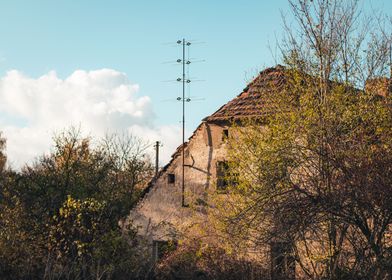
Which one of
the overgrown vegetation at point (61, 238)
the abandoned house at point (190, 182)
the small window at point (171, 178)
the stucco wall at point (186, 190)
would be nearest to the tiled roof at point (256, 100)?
the abandoned house at point (190, 182)

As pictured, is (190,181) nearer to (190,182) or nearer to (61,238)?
(190,182)

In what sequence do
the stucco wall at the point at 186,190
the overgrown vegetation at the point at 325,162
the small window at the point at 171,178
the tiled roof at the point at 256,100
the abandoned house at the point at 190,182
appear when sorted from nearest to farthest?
the overgrown vegetation at the point at 325,162, the tiled roof at the point at 256,100, the abandoned house at the point at 190,182, the stucco wall at the point at 186,190, the small window at the point at 171,178

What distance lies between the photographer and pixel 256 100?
1586cm

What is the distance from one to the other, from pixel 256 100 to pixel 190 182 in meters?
3.33

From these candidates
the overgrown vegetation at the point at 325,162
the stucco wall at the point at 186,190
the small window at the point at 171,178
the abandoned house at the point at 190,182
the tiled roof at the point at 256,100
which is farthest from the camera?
the small window at the point at 171,178

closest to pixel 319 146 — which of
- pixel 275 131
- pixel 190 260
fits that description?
pixel 275 131

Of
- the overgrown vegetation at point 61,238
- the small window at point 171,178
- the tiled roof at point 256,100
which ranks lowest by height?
the overgrown vegetation at point 61,238

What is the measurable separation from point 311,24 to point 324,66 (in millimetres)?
941

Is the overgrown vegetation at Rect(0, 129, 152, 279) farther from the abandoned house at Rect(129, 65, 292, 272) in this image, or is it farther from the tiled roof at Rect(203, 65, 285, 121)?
the tiled roof at Rect(203, 65, 285, 121)

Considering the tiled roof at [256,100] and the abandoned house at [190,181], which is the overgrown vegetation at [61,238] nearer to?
the abandoned house at [190,181]

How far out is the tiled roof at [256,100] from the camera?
13664mm

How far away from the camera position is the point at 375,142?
33.8 ft

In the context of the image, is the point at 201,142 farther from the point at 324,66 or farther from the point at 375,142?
the point at 375,142

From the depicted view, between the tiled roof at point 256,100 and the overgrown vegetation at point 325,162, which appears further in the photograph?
the tiled roof at point 256,100
